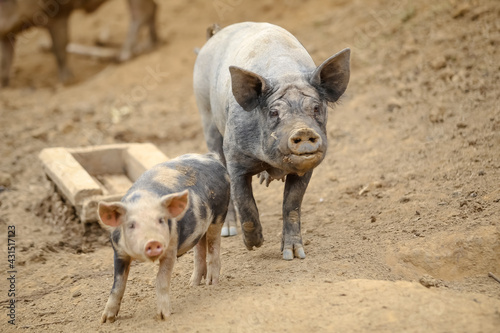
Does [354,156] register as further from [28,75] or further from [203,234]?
[28,75]

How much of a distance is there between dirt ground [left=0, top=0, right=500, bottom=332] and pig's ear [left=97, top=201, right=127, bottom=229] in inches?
26.4

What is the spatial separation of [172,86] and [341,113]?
3741 millimetres

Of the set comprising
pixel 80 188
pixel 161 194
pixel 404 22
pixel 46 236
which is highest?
pixel 404 22

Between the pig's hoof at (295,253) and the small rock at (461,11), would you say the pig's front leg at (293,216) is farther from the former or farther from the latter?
the small rock at (461,11)

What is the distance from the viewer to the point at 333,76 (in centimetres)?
479

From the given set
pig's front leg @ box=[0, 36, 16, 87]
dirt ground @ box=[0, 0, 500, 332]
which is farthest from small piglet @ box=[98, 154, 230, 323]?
pig's front leg @ box=[0, 36, 16, 87]

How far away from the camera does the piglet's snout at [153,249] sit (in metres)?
3.72

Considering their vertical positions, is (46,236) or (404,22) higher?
(404,22)

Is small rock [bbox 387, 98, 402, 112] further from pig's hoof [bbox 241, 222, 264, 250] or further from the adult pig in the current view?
pig's hoof [bbox 241, 222, 264, 250]

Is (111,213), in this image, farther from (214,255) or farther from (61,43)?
(61,43)

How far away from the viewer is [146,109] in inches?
405

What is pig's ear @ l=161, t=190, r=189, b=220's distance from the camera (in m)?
3.95

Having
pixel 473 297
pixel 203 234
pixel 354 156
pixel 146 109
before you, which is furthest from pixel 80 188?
pixel 146 109

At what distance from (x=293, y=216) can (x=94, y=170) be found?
9.80 feet
